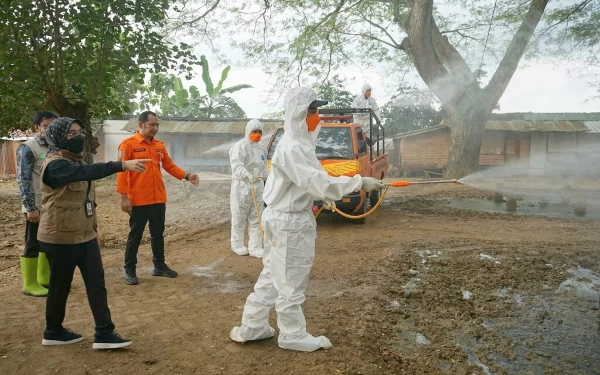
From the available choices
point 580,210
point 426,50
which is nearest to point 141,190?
point 580,210

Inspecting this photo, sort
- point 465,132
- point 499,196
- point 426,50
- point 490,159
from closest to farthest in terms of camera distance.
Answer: point 499,196 → point 426,50 → point 465,132 → point 490,159

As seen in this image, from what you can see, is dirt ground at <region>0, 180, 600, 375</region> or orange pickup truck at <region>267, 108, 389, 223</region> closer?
dirt ground at <region>0, 180, 600, 375</region>

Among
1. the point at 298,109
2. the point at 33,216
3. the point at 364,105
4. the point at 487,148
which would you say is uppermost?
the point at 364,105

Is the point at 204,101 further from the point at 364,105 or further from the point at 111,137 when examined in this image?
the point at 364,105

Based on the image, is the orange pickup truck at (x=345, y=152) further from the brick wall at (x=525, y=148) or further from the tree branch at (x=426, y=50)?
the brick wall at (x=525, y=148)

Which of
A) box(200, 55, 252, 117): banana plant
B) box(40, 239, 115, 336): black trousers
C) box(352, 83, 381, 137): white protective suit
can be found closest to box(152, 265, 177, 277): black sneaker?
box(40, 239, 115, 336): black trousers

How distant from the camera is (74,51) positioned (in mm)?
5816

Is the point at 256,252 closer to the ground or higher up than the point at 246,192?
closer to the ground

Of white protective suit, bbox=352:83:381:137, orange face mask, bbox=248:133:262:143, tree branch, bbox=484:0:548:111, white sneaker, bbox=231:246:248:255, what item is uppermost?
tree branch, bbox=484:0:548:111

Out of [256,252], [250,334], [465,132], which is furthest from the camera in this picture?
[465,132]

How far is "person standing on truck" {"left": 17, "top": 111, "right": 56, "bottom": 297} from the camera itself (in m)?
4.49

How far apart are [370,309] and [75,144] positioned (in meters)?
3.01

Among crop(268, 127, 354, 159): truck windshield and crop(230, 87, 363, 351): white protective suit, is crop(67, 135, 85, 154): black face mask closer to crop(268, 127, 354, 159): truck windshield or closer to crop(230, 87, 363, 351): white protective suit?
crop(230, 87, 363, 351): white protective suit

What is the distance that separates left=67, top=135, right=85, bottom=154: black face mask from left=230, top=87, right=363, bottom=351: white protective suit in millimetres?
1494
